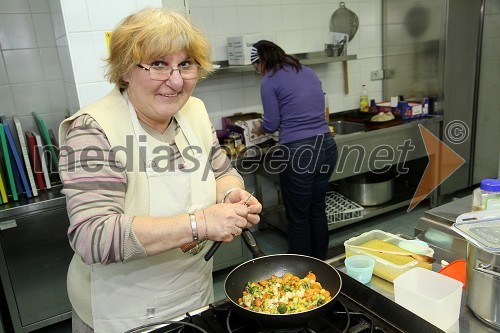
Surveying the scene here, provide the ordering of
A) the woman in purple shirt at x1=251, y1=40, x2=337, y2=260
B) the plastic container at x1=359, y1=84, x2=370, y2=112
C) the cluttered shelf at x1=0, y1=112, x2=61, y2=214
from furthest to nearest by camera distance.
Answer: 1. the plastic container at x1=359, y1=84, x2=370, y2=112
2. the woman in purple shirt at x1=251, y1=40, x2=337, y2=260
3. the cluttered shelf at x1=0, y1=112, x2=61, y2=214

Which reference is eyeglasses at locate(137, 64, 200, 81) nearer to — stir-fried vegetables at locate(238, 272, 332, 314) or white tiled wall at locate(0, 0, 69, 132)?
stir-fried vegetables at locate(238, 272, 332, 314)

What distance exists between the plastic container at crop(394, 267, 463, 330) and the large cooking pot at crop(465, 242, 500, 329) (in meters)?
0.03

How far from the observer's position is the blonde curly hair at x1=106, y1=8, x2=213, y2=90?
0.99 metres

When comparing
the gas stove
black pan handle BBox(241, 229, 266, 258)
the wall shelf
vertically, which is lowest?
the gas stove

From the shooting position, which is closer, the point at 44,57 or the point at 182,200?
the point at 182,200

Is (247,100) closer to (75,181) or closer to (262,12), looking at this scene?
(262,12)

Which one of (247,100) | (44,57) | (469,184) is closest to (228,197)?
(44,57)

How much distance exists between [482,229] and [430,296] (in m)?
0.19

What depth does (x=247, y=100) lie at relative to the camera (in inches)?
124

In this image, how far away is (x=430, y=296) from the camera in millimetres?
900

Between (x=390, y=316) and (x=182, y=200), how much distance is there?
60 cm

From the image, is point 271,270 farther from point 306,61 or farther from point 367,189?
→ point 367,189

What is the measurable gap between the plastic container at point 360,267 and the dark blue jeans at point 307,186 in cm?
134

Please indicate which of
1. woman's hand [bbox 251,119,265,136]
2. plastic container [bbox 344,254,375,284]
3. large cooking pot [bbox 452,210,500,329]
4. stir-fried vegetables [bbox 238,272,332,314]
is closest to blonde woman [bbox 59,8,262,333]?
stir-fried vegetables [bbox 238,272,332,314]
